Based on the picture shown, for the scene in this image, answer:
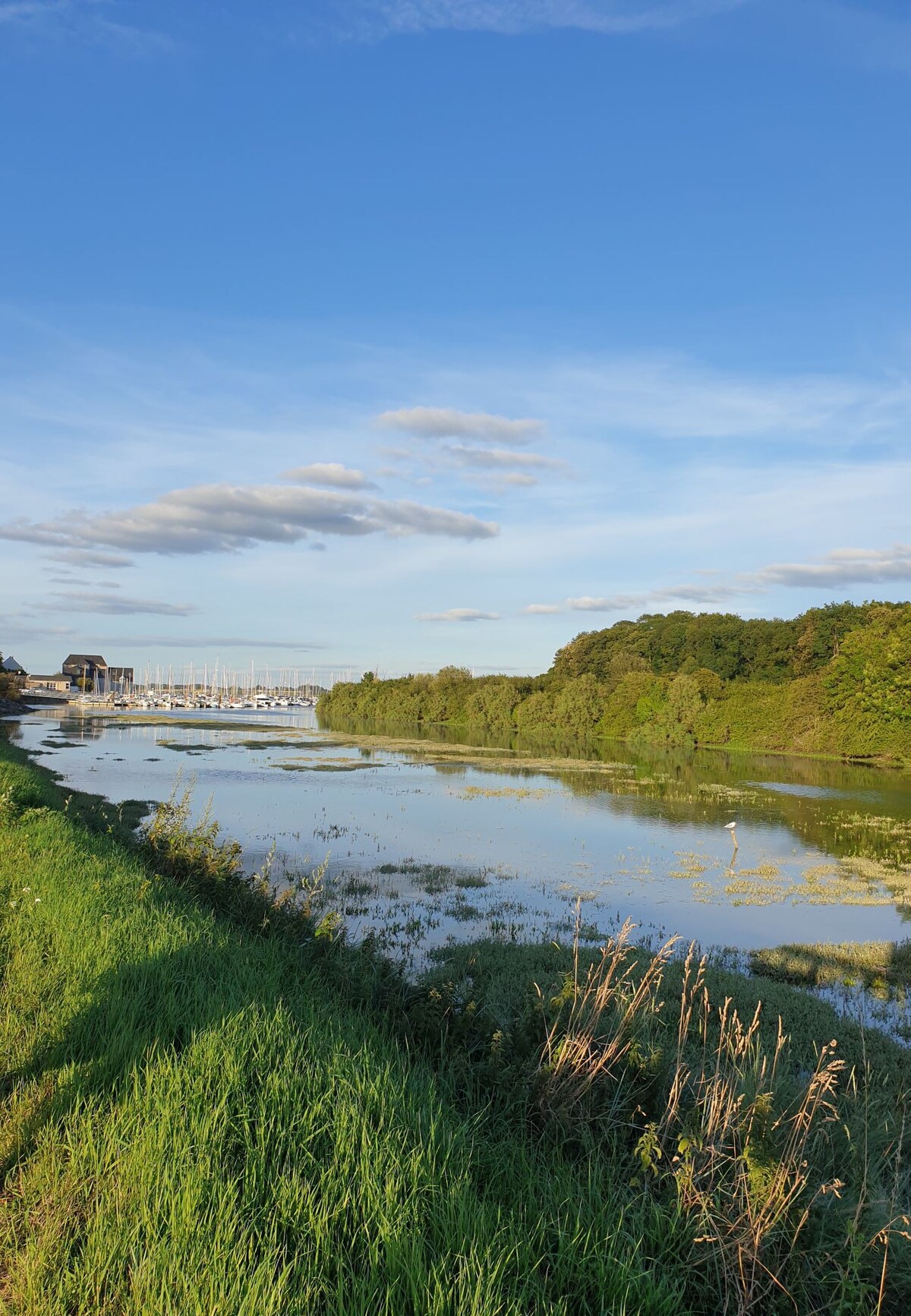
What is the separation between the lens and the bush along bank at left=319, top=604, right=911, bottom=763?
173 feet

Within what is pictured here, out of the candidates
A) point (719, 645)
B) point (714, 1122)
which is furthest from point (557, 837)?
point (719, 645)

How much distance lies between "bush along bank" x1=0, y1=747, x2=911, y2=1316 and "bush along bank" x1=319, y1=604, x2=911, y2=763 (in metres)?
51.4

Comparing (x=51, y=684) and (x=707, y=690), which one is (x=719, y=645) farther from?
(x=51, y=684)

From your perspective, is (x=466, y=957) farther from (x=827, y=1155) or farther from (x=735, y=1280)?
(x=735, y=1280)

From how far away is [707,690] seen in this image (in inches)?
2758

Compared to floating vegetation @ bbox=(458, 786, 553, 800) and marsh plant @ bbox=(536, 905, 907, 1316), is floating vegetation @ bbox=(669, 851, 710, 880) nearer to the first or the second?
floating vegetation @ bbox=(458, 786, 553, 800)

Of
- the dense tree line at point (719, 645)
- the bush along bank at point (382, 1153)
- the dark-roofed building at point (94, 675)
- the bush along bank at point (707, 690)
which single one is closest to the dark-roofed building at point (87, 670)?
the dark-roofed building at point (94, 675)

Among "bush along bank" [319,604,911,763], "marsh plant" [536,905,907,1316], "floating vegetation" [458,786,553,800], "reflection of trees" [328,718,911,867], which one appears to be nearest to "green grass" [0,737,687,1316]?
"marsh plant" [536,905,907,1316]

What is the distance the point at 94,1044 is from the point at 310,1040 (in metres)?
1.20

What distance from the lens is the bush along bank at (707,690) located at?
52.6 m

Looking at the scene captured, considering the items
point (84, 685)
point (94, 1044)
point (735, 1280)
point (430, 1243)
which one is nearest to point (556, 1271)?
point (430, 1243)

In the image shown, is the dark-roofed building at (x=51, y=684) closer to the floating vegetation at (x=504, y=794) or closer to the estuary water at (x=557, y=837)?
the estuary water at (x=557, y=837)

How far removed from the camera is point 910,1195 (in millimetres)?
4887

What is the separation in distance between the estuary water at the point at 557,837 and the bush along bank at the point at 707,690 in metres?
8.37
